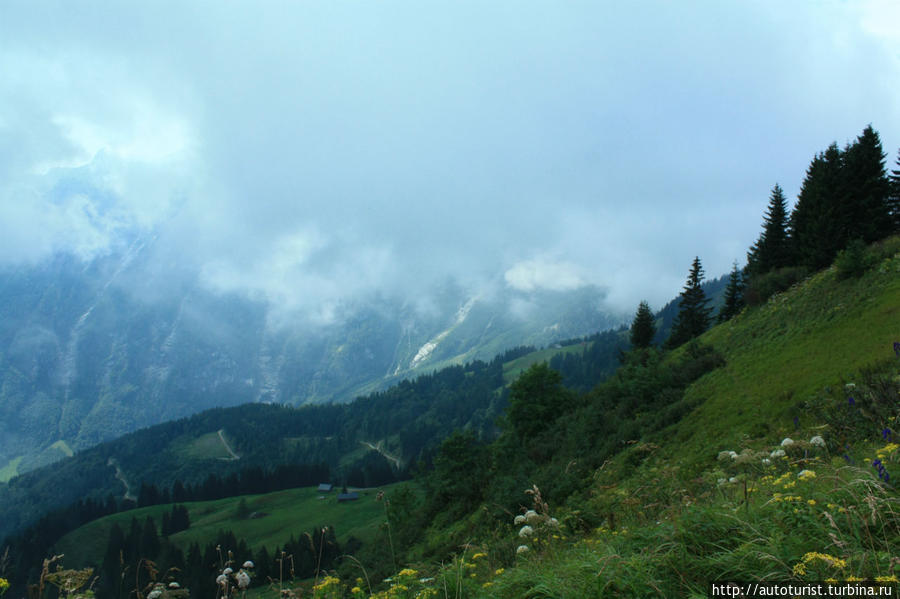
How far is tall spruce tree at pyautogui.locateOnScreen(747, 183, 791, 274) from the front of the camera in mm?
51562

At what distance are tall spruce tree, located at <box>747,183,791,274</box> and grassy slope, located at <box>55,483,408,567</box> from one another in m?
92.1

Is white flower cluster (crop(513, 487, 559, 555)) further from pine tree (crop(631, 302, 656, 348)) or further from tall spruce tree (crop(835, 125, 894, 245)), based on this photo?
pine tree (crop(631, 302, 656, 348))

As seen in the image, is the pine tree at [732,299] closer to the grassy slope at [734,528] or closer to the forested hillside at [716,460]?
the forested hillside at [716,460]

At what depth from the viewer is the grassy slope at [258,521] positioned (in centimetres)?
11481

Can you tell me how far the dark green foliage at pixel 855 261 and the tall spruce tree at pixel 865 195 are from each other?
388 inches

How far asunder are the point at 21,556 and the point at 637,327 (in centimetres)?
16944

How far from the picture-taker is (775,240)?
53.1m

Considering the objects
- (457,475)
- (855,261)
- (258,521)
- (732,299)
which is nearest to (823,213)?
(855,261)

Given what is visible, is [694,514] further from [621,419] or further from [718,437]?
[621,419]

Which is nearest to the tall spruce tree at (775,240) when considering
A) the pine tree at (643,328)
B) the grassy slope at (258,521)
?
the pine tree at (643,328)

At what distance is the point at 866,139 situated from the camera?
129 feet

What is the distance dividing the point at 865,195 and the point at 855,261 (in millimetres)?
14299

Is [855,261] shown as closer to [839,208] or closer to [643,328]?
[839,208]

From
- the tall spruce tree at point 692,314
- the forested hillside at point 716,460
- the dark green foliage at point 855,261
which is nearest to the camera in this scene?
the forested hillside at point 716,460
